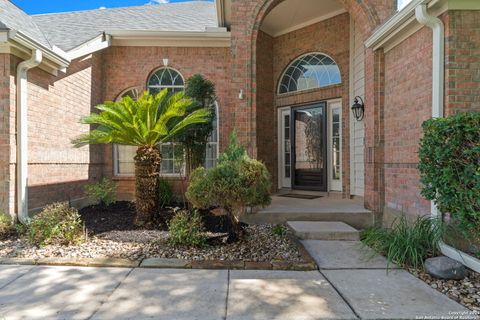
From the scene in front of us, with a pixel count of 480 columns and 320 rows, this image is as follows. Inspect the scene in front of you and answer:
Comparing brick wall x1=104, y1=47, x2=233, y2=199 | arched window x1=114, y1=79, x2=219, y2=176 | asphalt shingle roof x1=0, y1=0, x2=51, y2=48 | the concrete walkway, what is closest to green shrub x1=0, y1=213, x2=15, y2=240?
the concrete walkway

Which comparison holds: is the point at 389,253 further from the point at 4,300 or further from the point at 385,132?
the point at 4,300

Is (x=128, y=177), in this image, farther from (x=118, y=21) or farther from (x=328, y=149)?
(x=328, y=149)

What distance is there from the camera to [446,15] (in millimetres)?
4324

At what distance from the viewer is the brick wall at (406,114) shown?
15.7 ft

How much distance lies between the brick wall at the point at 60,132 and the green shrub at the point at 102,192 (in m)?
0.21

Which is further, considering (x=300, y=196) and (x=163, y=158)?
(x=163, y=158)

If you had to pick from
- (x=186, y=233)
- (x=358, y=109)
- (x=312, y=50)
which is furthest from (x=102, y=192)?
(x=312, y=50)

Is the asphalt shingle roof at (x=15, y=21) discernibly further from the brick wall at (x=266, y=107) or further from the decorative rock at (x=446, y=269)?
the decorative rock at (x=446, y=269)

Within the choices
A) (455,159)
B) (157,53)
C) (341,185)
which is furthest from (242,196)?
(157,53)

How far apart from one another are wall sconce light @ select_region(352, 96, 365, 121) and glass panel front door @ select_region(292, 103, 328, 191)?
1195 millimetres

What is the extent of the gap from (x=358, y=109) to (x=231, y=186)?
4.27 meters

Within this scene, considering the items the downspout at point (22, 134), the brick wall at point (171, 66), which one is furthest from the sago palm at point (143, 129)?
the brick wall at point (171, 66)

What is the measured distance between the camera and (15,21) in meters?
6.07

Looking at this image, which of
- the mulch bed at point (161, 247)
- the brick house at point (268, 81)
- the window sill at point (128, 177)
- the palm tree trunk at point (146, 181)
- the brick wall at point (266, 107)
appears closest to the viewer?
the mulch bed at point (161, 247)
